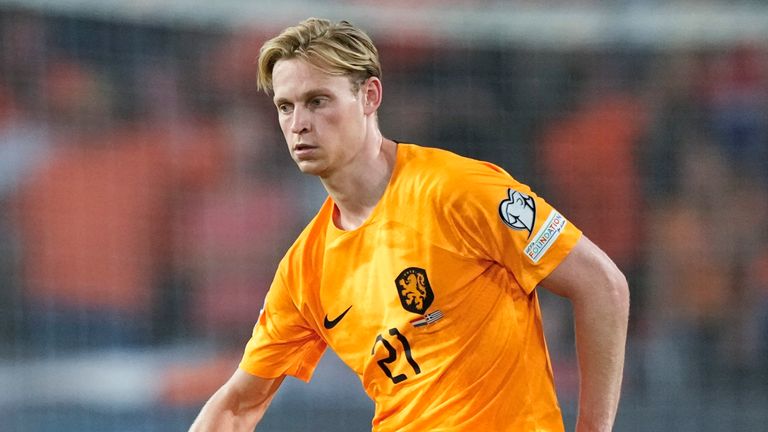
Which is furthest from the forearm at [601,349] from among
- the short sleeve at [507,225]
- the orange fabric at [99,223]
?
the orange fabric at [99,223]

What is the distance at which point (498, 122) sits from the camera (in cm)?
709

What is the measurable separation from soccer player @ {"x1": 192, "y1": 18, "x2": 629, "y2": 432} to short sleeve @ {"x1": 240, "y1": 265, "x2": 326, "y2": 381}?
0.50ft

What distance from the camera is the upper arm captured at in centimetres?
295

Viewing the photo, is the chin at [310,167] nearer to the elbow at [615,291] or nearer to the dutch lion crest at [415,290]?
the dutch lion crest at [415,290]

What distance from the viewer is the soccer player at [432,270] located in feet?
9.73

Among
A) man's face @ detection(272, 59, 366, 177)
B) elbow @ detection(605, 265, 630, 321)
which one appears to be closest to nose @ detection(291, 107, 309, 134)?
man's face @ detection(272, 59, 366, 177)

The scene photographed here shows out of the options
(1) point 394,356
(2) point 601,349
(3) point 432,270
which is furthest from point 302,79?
(2) point 601,349

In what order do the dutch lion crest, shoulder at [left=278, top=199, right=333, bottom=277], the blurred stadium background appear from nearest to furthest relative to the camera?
the dutch lion crest, shoulder at [left=278, top=199, right=333, bottom=277], the blurred stadium background

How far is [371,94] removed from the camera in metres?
3.26

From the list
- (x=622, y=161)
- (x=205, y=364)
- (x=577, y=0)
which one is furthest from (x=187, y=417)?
(x=577, y=0)

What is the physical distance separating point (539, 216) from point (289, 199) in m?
4.11

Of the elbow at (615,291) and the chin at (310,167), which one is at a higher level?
the chin at (310,167)

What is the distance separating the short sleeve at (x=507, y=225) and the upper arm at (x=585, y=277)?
21mm

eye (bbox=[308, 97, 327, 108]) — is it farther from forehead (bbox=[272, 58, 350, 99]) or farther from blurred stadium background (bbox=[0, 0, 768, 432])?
blurred stadium background (bbox=[0, 0, 768, 432])
